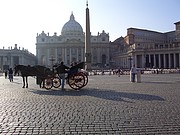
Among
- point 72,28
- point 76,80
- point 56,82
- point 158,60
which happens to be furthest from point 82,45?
point 76,80

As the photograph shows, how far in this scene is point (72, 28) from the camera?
480ft

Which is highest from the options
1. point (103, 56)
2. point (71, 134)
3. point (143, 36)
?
point (143, 36)

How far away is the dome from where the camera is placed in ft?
474

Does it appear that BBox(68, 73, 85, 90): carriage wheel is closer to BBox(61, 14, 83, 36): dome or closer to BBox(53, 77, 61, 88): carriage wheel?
BBox(53, 77, 61, 88): carriage wheel

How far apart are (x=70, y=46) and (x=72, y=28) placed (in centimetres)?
962

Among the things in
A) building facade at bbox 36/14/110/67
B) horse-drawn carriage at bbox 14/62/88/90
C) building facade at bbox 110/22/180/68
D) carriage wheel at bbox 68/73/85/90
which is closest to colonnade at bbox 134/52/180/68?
building facade at bbox 110/22/180/68

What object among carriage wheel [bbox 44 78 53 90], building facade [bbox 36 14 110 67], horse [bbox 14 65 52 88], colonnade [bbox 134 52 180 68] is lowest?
carriage wheel [bbox 44 78 53 90]

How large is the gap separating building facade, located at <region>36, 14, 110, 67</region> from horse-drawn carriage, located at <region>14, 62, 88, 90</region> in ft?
389

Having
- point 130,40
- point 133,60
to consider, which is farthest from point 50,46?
point 133,60

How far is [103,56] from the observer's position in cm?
14912

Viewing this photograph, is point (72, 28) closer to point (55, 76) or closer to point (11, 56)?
point (11, 56)

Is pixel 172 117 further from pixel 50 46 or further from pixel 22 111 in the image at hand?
pixel 50 46

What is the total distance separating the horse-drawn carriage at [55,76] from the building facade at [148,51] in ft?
241

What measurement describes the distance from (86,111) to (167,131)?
3518 millimetres
